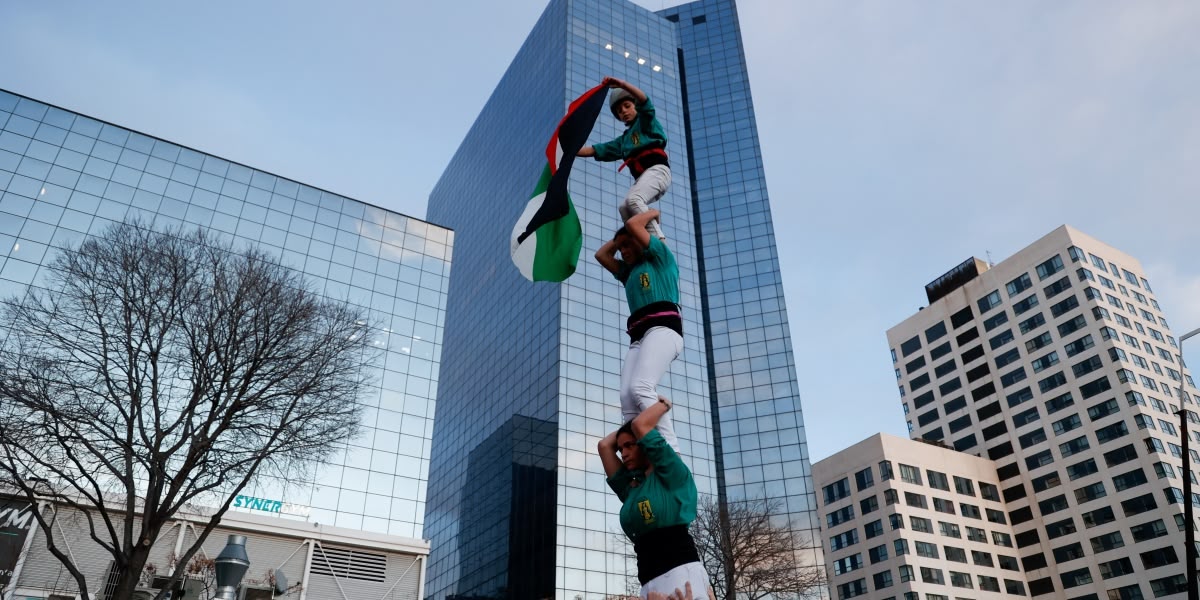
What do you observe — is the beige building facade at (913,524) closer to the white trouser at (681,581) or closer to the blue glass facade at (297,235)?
the blue glass facade at (297,235)

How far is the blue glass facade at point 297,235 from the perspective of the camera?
37531 mm

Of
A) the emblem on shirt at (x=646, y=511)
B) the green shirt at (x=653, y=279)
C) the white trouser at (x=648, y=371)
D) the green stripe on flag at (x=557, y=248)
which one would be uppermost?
the green stripe on flag at (x=557, y=248)

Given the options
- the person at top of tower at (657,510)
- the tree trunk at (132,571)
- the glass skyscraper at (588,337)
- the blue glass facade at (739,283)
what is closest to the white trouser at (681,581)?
the person at top of tower at (657,510)

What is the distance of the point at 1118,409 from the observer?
8462 centimetres

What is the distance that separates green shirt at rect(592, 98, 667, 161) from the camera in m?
7.66

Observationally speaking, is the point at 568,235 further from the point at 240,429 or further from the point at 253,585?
the point at 253,585

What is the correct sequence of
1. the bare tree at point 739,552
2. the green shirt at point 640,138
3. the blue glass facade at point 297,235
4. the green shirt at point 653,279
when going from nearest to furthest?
the green shirt at point 653,279, the green shirt at point 640,138, the bare tree at point 739,552, the blue glass facade at point 297,235

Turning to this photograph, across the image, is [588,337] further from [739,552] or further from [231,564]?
[231,564]

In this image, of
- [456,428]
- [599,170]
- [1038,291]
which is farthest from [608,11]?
[1038,291]

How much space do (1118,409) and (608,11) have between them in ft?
237

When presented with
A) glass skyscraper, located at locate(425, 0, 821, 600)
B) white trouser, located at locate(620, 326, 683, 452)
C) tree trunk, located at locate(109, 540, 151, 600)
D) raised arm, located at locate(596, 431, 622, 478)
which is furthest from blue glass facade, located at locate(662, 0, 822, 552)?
raised arm, located at locate(596, 431, 622, 478)

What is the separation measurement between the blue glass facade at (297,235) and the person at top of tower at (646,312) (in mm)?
33121

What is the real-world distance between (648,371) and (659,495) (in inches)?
40.9

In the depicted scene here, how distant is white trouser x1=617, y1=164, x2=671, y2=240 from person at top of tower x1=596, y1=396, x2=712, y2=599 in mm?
1896
